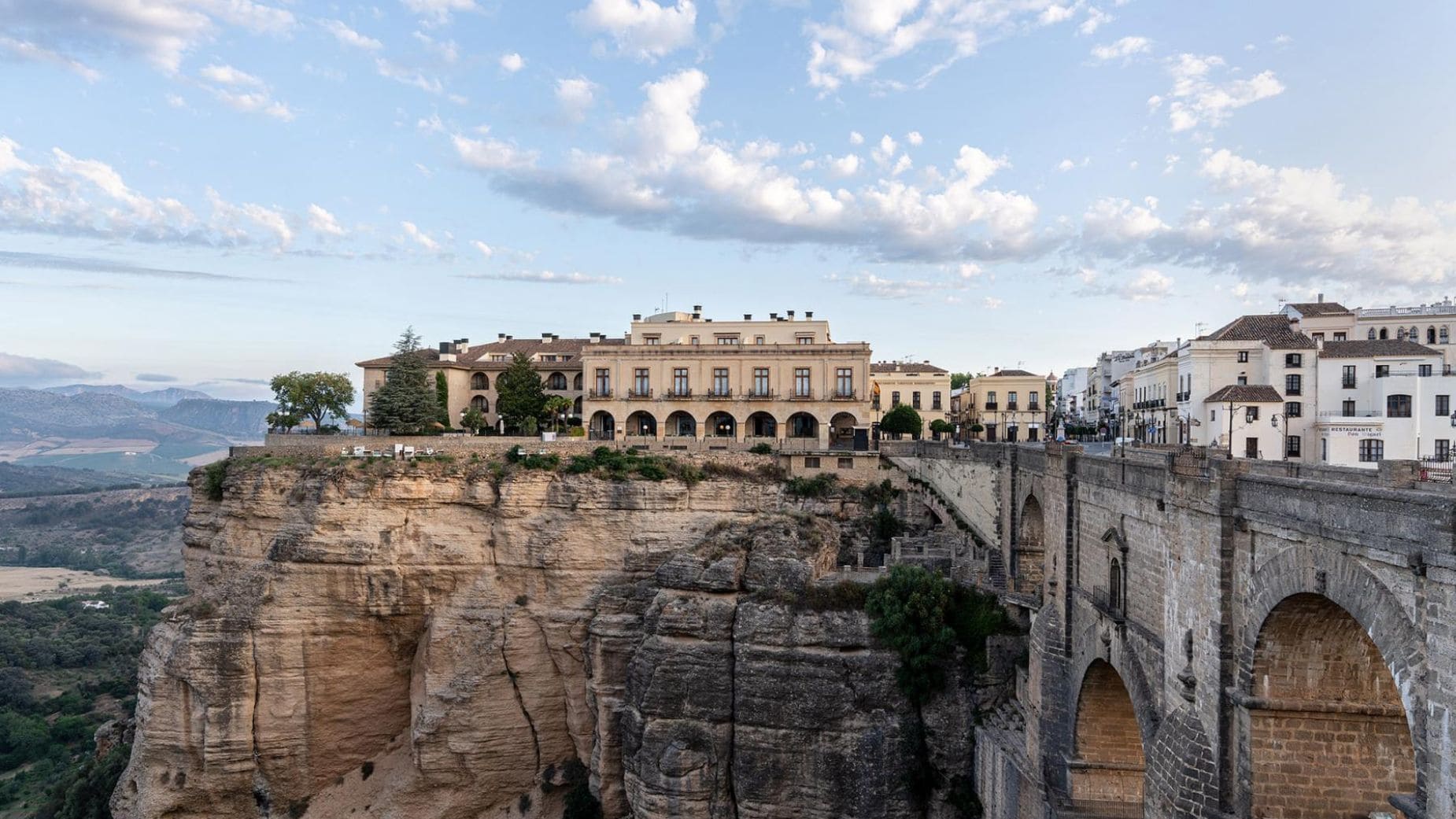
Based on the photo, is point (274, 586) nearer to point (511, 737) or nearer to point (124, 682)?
point (511, 737)

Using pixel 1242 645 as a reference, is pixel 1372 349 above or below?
above

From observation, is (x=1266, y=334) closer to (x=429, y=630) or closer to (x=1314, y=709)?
(x=1314, y=709)

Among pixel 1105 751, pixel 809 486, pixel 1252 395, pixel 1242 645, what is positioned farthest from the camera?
pixel 809 486

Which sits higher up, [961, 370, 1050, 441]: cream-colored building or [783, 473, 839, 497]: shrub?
[961, 370, 1050, 441]: cream-colored building

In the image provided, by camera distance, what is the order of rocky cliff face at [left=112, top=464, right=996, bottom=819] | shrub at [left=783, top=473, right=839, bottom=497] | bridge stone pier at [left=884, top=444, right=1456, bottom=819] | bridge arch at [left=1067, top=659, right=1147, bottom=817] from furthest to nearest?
1. shrub at [left=783, top=473, right=839, bottom=497]
2. rocky cliff face at [left=112, top=464, right=996, bottom=819]
3. bridge arch at [left=1067, top=659, right=1147, bottom=817]
4. bridge stone pier at [left=884, top=444, right=1456, bottom=819]

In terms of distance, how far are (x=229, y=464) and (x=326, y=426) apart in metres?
7.64

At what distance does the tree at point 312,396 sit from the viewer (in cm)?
4444

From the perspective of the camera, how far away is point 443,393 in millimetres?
47000

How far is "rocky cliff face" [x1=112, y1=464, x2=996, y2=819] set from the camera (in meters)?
32.5

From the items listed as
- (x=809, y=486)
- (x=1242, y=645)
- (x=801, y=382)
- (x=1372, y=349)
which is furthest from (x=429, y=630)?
(x=1372, y=349)

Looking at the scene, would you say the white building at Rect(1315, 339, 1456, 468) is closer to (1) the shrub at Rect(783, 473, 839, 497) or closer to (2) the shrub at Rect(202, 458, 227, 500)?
(1) the shrub at Rect(783, 473, 839, 497)

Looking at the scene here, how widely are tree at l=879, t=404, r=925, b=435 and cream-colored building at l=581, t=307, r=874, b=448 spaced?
6.91 ft

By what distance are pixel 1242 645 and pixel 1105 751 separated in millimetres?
8992

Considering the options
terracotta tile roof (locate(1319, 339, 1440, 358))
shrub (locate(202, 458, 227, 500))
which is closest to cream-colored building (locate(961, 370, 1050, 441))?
terracotta tile roof (locate(1319, 339, 1440, 358))
